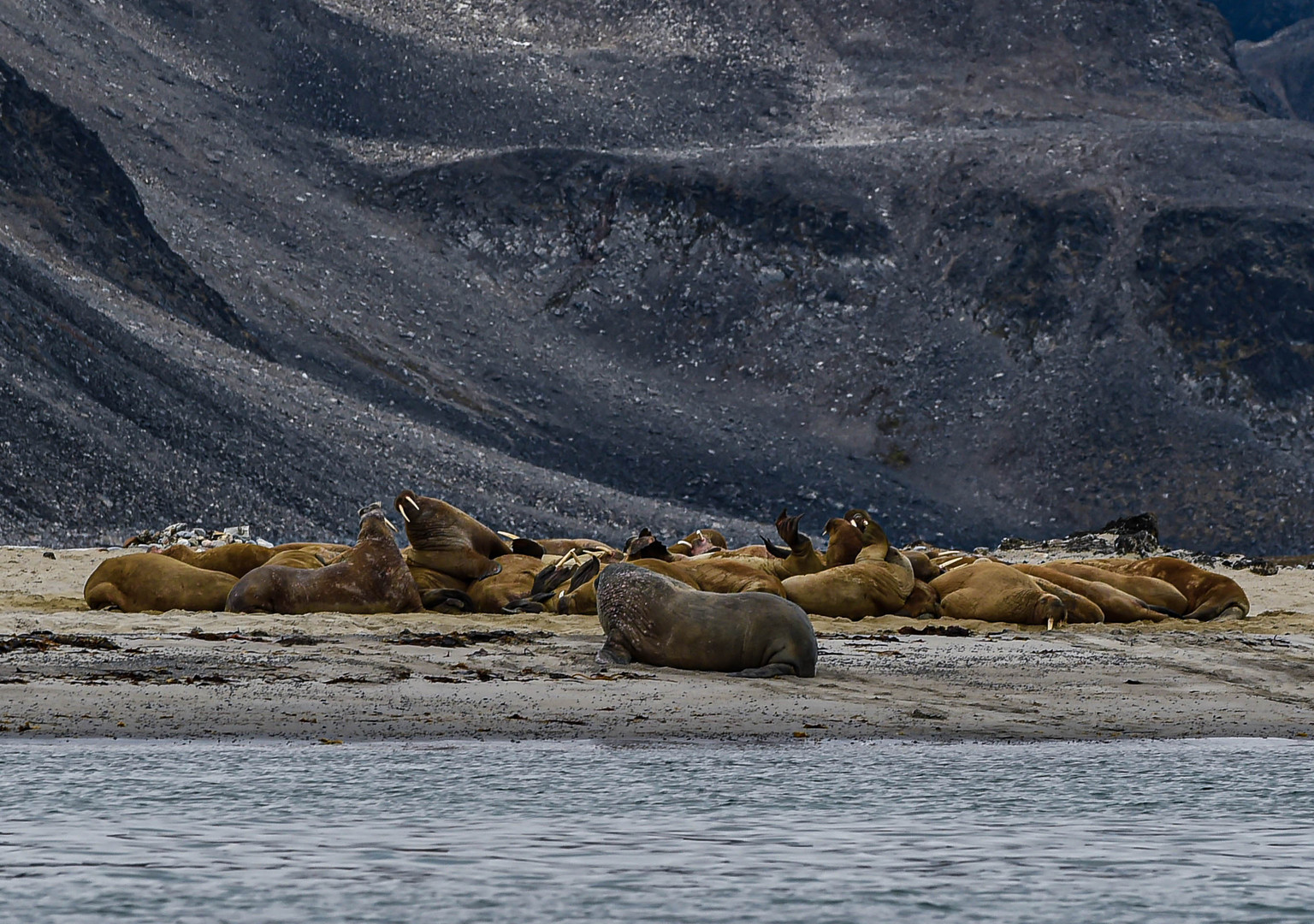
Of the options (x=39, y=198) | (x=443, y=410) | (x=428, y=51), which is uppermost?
(x=428, y=51)

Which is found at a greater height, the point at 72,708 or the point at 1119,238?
the point at 1119,238

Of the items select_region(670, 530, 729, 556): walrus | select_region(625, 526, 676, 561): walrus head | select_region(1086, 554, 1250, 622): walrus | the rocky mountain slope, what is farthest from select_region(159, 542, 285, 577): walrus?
the rocky mountain slope

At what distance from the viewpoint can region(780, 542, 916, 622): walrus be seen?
48.2 ft

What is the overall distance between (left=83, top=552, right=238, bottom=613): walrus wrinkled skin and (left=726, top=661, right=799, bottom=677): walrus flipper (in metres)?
6.04

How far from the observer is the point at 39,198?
190 ft

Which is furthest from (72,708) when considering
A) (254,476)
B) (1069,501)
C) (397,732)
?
(1069,501)

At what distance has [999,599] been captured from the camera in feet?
49.5

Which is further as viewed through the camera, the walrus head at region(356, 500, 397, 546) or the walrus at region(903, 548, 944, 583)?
the walrus at region(903, 548, 944, 583)

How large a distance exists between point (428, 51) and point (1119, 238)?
36181mm

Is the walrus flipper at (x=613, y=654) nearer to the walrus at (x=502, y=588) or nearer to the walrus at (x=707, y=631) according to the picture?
the walrus at (x=707, y=631)

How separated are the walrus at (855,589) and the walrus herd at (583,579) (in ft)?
0.04

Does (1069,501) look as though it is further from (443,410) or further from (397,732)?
(397,732)

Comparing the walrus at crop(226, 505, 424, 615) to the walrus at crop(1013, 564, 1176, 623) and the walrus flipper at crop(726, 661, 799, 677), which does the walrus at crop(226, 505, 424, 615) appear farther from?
the walrus at crop(1013, 564, 1176, 623)

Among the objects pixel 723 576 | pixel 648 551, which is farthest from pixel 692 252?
pixel 723 576
